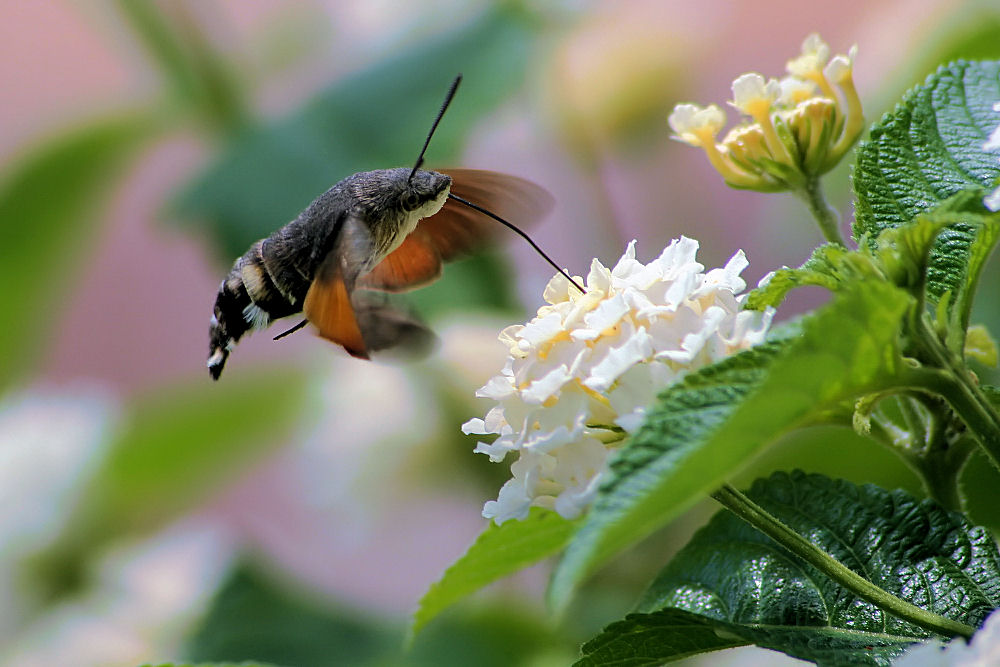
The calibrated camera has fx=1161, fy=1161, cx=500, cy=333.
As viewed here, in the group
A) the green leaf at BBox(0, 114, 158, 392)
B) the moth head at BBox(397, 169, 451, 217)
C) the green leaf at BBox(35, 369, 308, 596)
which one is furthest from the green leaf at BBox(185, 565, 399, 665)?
the moth head at BBox(397, 169, 451, 217)

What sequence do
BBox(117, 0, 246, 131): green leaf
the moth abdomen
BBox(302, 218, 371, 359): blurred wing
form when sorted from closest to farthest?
1. BBox(302, 218, 371, 359): blurred wing
2. the moth abdomen
3. BBox(117, 0, 246, 131): green leaf

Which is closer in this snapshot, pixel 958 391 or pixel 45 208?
pixel 958 391

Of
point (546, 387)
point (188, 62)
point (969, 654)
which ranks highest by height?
point (188, 62)

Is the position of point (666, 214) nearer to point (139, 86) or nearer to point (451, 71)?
point (451, 71)

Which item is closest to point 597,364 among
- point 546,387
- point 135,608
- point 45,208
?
point 546,387

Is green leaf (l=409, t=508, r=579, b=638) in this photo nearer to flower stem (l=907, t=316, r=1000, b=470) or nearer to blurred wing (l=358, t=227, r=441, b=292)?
flower stem (l=907, t=316, r=1000, b=470)

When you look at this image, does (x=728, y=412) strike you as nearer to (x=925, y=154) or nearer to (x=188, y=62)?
(x=925, y=154)
